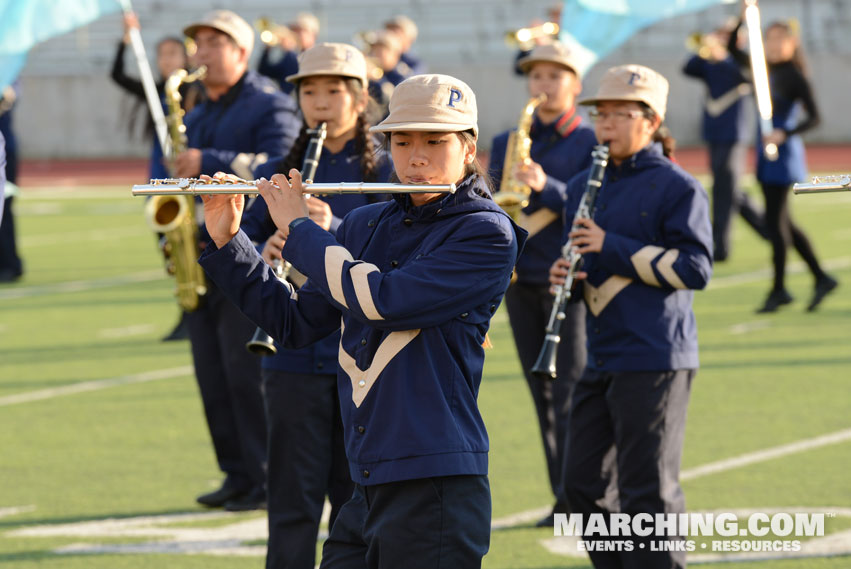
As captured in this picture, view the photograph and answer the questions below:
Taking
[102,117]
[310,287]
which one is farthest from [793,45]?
[102,117]

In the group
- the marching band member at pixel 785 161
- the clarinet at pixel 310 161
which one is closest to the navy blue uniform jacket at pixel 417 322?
the clarinet at pixel 310 161

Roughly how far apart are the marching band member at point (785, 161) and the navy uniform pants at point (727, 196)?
207cm

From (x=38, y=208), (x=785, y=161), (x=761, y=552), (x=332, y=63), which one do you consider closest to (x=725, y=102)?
(x=785, y=161)

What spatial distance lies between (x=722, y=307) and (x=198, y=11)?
24681mm

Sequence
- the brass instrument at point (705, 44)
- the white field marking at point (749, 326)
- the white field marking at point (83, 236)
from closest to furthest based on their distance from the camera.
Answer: the white field marking at point (749, 326), the brass instrument at point (705, 44), the white field marking at point (83, 236)

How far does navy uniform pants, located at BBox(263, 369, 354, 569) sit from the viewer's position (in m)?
5.36

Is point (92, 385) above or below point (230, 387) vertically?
below

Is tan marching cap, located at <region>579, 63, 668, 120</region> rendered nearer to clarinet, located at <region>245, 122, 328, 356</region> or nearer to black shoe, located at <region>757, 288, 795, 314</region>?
clarinet, located at <region>245, 122, 328, 356</region>

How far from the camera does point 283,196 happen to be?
3.88 meters

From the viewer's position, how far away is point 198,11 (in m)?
34.8

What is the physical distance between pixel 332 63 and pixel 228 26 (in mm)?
1536

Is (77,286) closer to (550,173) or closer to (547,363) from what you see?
(550,173)

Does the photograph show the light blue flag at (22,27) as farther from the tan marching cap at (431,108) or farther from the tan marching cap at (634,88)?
the tan marching cap at (431,108)

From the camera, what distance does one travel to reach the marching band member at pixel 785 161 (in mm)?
11719
